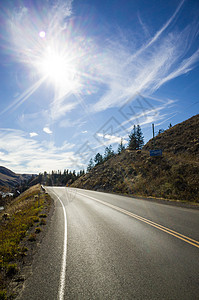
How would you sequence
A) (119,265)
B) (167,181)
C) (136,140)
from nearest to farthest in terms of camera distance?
(119,265), (167,181), (136,140)

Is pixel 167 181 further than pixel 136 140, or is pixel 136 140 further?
pixel 136 140

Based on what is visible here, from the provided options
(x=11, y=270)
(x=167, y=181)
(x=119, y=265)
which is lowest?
(x=11, y=270)

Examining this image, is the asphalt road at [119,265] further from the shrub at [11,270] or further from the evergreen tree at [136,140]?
the evergreen tree at [136,140]

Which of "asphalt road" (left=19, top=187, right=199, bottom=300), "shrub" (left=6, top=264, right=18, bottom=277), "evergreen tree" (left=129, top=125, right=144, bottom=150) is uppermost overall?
"evergreen tree" (left=129, top=125, right=144, bottom=150)

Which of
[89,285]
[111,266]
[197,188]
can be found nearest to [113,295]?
[89,285]

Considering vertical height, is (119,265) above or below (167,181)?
below

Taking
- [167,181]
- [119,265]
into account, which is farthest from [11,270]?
[167,181]

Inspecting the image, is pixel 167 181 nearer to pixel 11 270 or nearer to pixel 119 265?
pixel 119 265

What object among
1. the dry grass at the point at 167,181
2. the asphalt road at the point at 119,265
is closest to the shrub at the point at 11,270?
Answer: the asphalt road at the point at 119,265

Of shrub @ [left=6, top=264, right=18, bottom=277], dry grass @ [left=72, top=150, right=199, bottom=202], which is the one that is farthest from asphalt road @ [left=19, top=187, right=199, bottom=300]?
dry grass @ [left=72, top=150, right=199, bottom=202]

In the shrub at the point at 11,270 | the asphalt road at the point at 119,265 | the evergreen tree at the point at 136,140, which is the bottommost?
the shrub at the point at 11,270

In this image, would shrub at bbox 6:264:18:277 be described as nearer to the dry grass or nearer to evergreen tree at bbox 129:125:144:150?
the dry grass

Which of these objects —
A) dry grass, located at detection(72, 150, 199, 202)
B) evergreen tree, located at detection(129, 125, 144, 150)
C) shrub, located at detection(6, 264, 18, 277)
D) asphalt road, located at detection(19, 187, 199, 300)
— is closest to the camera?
asphalt road, located at detection(19, 187, 199, 300)

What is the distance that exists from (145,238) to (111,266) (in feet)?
7.09
